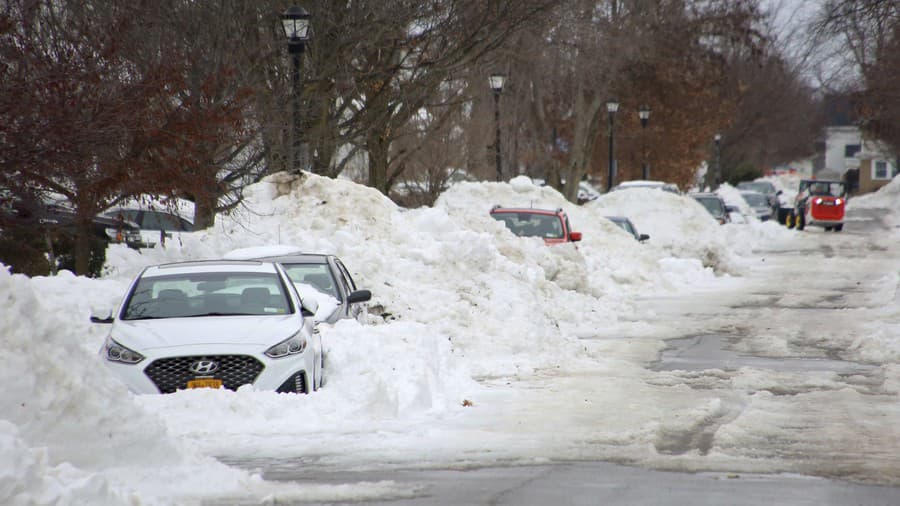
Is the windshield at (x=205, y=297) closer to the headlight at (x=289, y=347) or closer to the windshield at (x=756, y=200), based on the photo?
the headlight at (x=289, y=347)

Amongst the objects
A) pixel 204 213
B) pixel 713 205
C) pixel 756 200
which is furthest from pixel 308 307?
pixel 756 200

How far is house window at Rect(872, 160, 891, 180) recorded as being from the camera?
11525 cm

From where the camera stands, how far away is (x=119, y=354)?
35.3ft

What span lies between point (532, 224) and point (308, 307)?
48.0ft

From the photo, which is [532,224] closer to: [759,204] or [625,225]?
[625,225]

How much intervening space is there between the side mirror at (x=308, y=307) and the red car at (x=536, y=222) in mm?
13668

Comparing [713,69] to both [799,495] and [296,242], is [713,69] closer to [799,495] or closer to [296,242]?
[296,242]

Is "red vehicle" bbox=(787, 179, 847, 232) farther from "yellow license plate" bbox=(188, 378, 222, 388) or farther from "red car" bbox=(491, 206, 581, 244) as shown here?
"yellow license plate" bbox=(188, 378, 222, 388)

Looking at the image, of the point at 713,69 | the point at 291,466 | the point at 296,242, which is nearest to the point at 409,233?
the point at 296,242

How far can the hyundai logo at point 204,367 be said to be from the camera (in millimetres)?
10562

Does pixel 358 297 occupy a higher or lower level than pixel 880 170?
lower

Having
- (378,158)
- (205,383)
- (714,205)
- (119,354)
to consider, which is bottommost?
(205,383)

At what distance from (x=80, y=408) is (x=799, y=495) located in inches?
178

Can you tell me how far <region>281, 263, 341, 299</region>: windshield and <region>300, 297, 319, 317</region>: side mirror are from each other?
2434 millimetres
